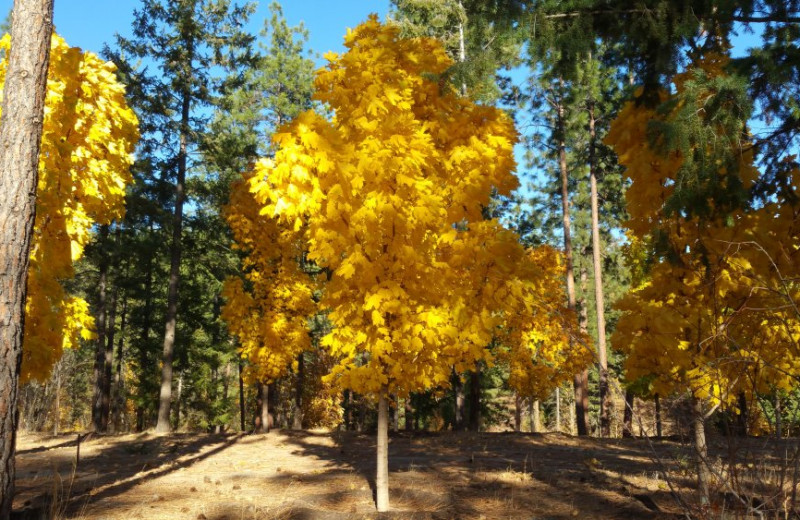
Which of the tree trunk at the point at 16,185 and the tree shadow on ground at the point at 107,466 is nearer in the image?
the tree trunk at the point at 16,185

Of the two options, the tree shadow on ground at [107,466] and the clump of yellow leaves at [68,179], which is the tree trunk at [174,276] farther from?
the clump of yellow leaves at [68,179]

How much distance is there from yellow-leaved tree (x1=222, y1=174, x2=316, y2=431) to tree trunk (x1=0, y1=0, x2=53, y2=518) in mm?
8903

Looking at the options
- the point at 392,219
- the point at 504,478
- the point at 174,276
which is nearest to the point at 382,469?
the point at 504,478

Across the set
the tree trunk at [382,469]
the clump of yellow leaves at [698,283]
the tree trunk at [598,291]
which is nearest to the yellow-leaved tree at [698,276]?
the clump of yellow leaves at [698,283]

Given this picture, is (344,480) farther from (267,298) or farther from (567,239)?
(567,239)

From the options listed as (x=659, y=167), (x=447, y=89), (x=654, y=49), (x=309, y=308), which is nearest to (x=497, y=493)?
(x=659, y=167)

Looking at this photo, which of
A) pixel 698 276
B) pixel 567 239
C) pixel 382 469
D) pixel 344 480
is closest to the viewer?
pixel 698 276

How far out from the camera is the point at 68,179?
741 cm

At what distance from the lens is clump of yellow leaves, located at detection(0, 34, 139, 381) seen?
7.16 m

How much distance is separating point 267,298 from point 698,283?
10954 mm

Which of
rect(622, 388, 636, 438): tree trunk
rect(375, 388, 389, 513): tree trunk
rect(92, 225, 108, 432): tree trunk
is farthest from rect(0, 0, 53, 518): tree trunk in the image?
rect(92, 225, 108, 432): tree trunk

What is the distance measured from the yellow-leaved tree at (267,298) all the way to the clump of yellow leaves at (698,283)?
31.6 ft

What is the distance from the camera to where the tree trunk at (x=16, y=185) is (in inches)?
176

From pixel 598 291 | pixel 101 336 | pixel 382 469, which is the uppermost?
pixel 598 291
